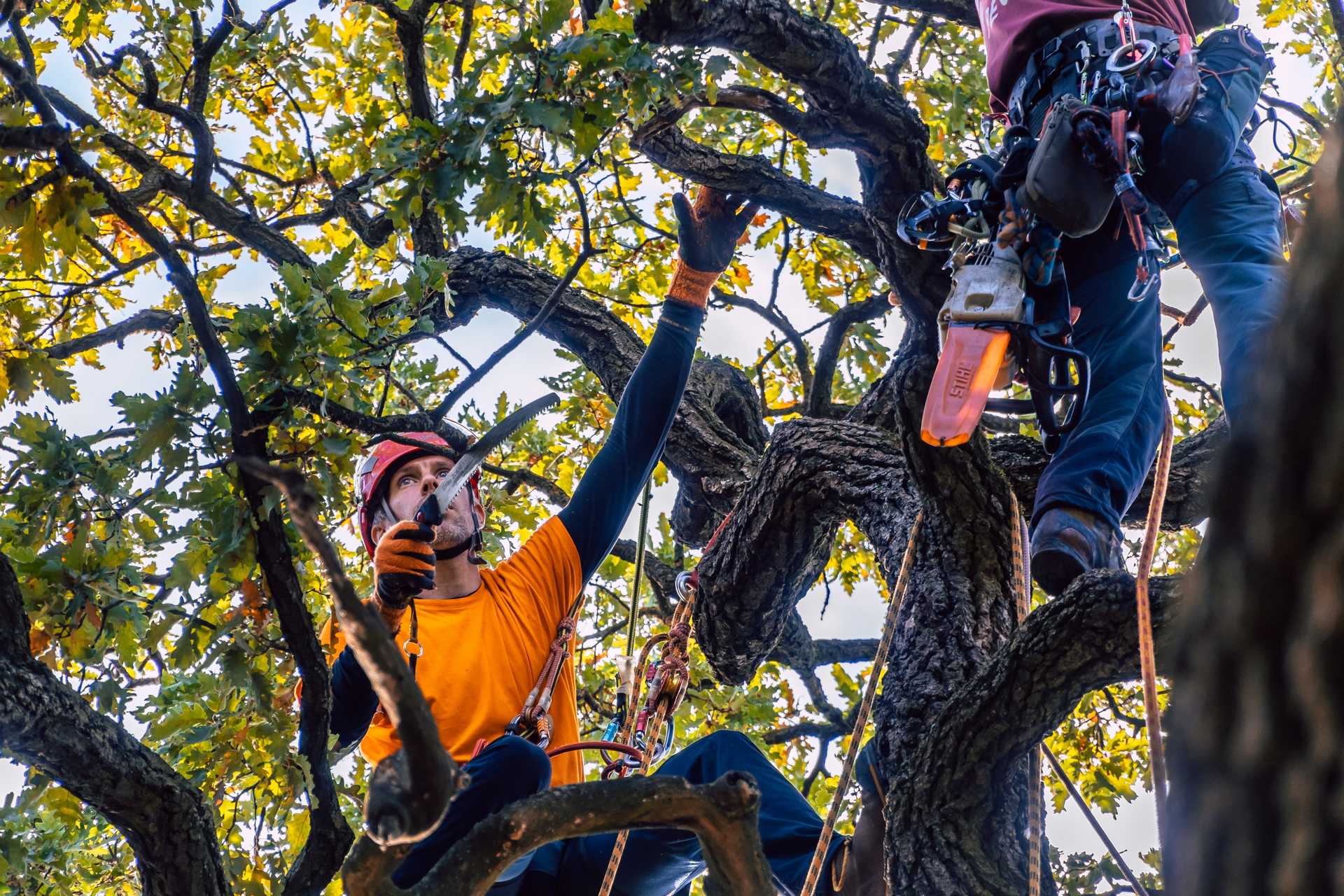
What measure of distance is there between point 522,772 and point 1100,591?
1.25 m

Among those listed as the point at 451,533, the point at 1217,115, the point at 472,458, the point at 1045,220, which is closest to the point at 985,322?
the point at 1045,220

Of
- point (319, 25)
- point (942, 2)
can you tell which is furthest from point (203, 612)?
point (319, 25)

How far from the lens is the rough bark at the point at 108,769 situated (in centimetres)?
232

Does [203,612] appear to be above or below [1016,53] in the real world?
below

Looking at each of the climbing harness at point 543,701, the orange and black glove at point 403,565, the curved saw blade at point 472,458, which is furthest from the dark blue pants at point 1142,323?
the orange and black glove at point 403,565

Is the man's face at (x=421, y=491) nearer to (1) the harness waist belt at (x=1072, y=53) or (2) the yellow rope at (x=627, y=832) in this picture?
(2) the yellow rope at (x=627, y=832)

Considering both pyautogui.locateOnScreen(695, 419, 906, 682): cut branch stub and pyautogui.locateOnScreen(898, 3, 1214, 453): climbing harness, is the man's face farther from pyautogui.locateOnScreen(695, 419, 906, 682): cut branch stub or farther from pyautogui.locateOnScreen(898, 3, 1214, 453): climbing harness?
pyautogui.locateOnScreen(898, 3, 1214, 453): climbing harness

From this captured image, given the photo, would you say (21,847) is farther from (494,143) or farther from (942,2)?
(942,2)

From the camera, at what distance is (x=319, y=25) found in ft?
20.6

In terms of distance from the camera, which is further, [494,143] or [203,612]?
[494,143]

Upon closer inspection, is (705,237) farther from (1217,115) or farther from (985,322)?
(1217,115)

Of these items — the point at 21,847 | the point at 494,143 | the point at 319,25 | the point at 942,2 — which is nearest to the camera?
the point at 21,847

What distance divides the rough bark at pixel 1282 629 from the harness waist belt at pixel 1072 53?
96.3 inches

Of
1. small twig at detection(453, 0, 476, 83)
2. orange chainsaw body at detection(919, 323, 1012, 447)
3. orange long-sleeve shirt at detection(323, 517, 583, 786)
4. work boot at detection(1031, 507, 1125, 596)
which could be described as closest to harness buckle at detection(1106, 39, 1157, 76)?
orange chainsaw body at detection(919, 323, 1012, 447)
